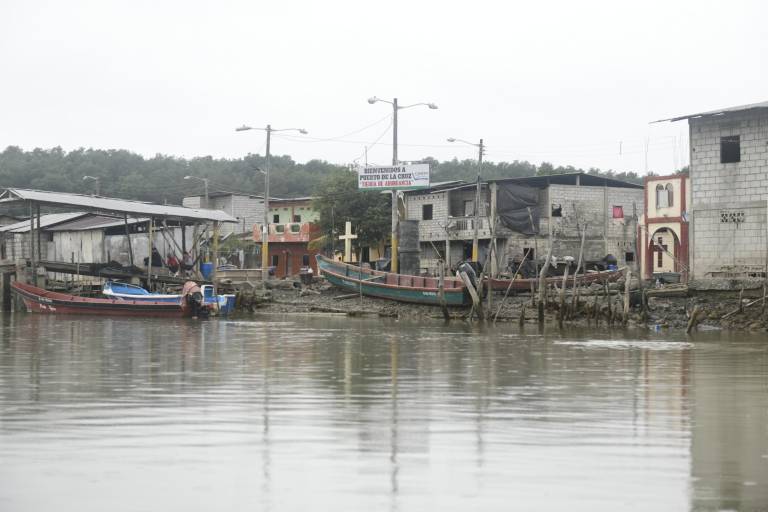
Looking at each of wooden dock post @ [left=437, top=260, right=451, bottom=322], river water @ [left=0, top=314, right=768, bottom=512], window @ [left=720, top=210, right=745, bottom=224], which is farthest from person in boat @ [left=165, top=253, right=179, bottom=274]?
river water @ [left=0, top=314, right=768, bottom=512]

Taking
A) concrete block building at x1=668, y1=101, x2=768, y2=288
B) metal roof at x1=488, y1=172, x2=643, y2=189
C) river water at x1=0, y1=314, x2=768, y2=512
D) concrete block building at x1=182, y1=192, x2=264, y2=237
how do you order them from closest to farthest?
river water at x1=0, y1=314, x2=768, y2=512 < concrete block building at x1=668, y1=101, x2=768, y2=288 < metal roof at x1=488, y1=172, x2=643, y2=189 < concrete block building at x1=182, y1=192, x2=264, y2=237

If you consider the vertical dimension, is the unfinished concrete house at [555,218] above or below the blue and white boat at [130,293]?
above

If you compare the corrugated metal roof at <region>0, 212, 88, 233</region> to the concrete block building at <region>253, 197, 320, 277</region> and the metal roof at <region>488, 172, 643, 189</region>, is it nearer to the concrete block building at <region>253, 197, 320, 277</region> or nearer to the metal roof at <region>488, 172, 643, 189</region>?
the concrete block building at <region>253, 197, 320, 277</region>

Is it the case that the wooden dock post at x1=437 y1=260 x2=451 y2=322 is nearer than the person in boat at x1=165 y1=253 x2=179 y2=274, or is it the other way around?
the wooden dock post at x1=437 y1=260 x2=451 y2=322

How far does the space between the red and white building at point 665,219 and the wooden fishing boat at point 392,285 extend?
1054 cm

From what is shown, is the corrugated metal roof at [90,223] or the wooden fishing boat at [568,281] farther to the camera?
the corrugated metal roof at [90,223]

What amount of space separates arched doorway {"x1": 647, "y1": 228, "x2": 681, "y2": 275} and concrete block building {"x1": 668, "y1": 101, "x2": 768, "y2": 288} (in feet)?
38.7

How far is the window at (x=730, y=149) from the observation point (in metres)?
33.2

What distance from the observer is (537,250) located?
51.2 m

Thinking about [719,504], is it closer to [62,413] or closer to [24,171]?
[62,413]

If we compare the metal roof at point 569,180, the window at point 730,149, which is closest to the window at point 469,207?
the metal roof at point 569,180

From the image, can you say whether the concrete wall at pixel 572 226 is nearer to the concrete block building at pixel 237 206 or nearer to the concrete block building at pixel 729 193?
the concrete block building at pixel 729 193

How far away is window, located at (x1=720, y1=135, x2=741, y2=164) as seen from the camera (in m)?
33.2

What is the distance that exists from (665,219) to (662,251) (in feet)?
5.25
